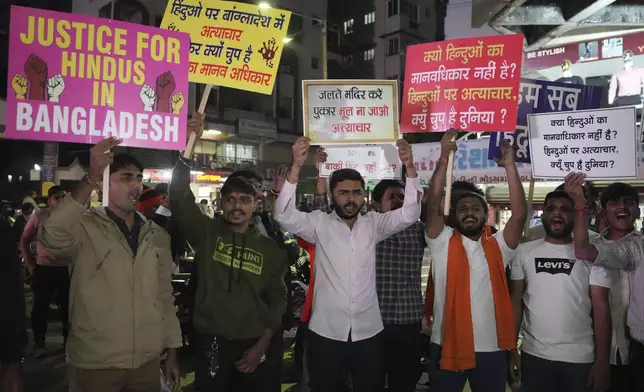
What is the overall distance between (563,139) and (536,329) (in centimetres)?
185

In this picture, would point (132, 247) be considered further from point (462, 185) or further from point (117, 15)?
point (117, 15)

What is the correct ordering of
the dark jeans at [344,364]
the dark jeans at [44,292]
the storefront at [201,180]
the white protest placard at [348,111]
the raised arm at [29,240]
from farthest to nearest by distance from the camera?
the storefront at [201,180] < the raised arm at [29,240] < the dark jeans at [44,292] < the white protest placard at [348,111] < the dark jeans at [344,364]

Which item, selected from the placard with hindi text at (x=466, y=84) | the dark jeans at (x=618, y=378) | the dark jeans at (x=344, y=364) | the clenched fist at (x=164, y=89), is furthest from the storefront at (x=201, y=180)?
the dark jeans at (x=618, y=378)

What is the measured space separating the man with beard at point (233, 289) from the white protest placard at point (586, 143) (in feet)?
8.75

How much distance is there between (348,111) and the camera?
208 inches

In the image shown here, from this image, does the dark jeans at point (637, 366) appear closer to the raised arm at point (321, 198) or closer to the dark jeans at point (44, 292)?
the raised arm at point (321, 198)

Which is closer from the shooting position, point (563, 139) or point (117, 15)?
point (563, 139)

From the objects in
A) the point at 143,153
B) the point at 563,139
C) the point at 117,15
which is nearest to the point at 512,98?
the point at 563,139

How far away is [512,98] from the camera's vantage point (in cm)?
487

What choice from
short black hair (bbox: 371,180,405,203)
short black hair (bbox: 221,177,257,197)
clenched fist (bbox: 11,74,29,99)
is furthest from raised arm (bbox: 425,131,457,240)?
clenched fist (bbox: 11,74,29,99)

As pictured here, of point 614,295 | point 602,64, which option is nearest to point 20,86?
point 614,295

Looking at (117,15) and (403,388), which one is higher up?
(117,15)

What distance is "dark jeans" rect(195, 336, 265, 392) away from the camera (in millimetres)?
3484

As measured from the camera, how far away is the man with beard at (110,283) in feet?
10.0
